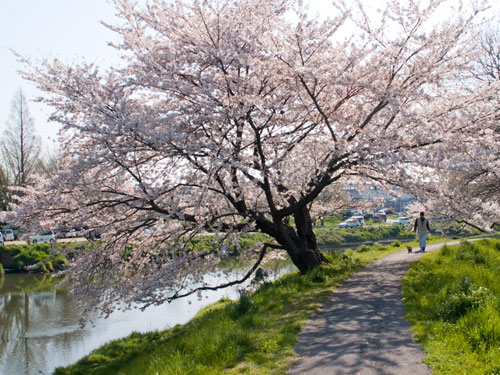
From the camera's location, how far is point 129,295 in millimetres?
10086

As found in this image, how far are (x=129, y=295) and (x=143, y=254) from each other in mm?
1386

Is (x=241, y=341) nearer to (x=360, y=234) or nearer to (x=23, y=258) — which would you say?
(x=23, y=258)

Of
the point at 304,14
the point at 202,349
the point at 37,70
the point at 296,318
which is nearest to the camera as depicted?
the point at 202,349

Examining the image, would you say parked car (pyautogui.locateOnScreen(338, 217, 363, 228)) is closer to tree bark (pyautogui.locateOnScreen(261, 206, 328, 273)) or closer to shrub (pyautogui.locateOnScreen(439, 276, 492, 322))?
tree bark (pyautogui.locateOnScreen(261, 206, 328, 273))

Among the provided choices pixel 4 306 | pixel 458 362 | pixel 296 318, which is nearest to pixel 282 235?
pixel 296 318

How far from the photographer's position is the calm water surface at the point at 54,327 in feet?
39.5

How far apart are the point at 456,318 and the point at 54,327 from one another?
1290 centimetres

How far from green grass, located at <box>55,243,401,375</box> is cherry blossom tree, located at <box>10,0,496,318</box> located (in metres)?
1.39

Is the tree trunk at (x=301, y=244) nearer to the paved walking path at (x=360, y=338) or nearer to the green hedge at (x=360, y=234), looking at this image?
the paved walking path at (x=360, y=338)

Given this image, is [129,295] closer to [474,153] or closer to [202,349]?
[202,349]

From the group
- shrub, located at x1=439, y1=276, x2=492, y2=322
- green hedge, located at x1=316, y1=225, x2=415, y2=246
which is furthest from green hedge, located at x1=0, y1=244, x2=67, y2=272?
shrub, located at x1=439, y1=276, x2=492, y2=322

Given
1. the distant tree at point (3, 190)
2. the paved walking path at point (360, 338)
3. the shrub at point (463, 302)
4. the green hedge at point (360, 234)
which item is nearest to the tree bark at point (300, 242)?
the paved walking path at point (360, 338)

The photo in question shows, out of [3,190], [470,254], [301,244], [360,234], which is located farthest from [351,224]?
[301,244]

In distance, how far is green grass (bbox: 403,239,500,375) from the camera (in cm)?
487
